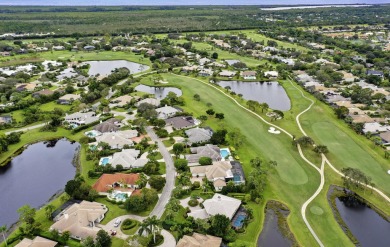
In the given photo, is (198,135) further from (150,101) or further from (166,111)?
(150,101)

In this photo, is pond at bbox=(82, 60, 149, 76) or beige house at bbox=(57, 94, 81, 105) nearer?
beige house at bbox=(57, 94, 81, 105)

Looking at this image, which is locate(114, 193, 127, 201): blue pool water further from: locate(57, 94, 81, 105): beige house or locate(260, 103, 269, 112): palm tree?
locate(57, 94, 81, 105): beige house

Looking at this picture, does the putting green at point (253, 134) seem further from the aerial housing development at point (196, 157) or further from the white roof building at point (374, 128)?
the white roof building at point (374, 128)

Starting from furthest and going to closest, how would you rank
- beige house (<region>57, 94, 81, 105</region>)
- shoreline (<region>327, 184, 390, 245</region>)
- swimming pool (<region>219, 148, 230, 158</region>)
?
beige house (<region>57, 94, 81, 105</region>)
swimming pool (<region>219, 148, 230, 158</region>)
shoreline (<region>327, 184, 390, 245</region>)

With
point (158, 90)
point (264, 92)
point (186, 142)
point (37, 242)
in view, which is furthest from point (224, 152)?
point (158, 90)

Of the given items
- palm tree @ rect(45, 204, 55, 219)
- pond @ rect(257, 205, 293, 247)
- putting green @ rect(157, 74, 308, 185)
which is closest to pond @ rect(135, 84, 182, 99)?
putting green @ rect(157, 74, 308, 185)

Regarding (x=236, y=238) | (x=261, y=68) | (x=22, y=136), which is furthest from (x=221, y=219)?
(x=261, y=68)

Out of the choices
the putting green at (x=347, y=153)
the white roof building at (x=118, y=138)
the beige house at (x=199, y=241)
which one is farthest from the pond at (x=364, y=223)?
the white roof building at (x=118, y=138)

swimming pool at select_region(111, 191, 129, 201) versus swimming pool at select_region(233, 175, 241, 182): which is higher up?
swimming pool at select_region(233, 175, 241, 182)
